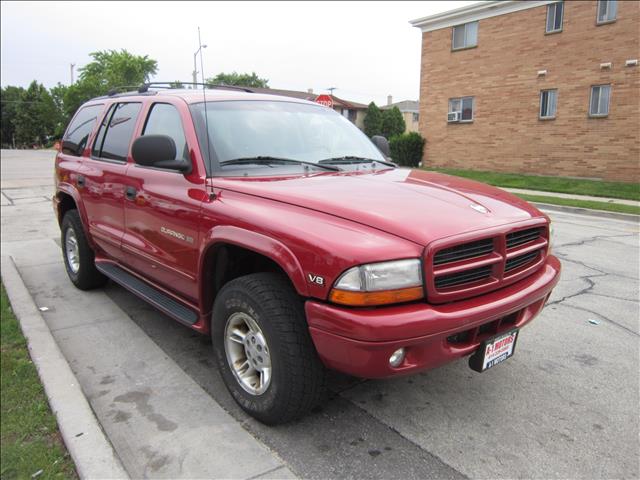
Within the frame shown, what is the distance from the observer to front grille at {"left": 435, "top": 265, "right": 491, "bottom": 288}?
97.0 inches

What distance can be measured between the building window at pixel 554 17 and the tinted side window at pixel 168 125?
742 inches

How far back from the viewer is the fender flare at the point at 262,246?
8.12 ft

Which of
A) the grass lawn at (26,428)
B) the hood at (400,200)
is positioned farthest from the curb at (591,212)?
the grass lawn at (26,428)

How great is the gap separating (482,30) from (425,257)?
21.5 metres

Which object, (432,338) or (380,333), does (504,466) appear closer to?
(432,338)

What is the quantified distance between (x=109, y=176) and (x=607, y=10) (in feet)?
61.6

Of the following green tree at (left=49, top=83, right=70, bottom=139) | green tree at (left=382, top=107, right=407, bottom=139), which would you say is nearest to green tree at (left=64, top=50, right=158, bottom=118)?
green tree at (left=49, top=83, right=70, bottom=139)

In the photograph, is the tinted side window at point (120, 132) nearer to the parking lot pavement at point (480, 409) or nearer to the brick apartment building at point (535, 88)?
the parking lot pavement at point (480, 409)

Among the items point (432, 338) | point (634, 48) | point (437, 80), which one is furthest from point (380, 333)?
point (437, 80)

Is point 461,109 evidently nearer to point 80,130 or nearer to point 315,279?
point 80,130

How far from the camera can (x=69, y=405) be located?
3.04m

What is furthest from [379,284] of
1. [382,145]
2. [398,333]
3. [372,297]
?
[382,145]

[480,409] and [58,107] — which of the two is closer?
[480,409]

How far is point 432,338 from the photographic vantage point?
236cm
